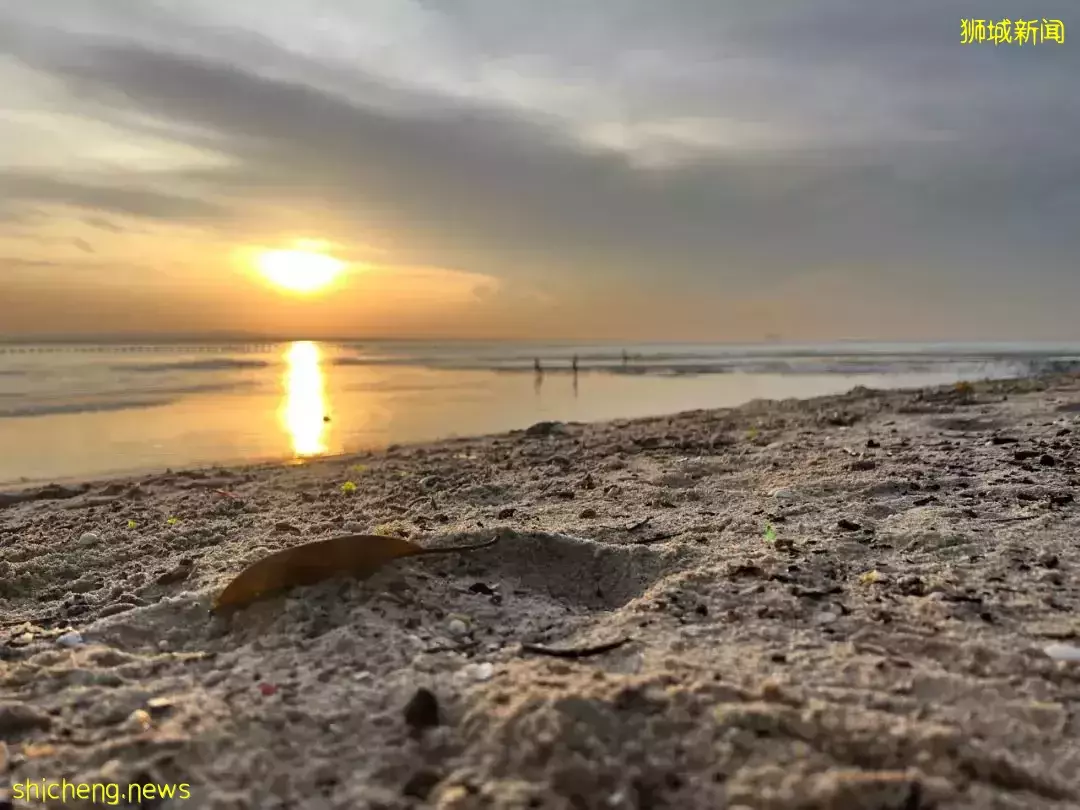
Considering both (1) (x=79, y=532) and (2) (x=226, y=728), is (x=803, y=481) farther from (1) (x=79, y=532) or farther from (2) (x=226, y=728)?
(1) (x=79, y=532)

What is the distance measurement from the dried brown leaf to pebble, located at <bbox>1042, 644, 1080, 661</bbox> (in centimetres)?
199

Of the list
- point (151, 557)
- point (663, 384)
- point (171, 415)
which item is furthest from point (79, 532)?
point (663, 384)

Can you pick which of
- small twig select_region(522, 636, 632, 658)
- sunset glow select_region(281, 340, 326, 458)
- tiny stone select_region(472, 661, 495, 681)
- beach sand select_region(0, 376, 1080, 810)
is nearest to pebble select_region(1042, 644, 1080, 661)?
beach sand select_region(0, 376, 1080, 810)

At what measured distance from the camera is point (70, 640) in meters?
2.28

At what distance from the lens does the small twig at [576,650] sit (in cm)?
201

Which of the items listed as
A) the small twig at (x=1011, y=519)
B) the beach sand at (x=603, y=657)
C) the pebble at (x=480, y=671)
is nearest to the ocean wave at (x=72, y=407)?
the beach sand at (x=603, y=657)

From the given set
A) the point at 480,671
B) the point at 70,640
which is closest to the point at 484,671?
the point at 480,671

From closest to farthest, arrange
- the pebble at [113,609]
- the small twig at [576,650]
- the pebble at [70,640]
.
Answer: the small twig at [576,650]
the pebble at [70,640]
the pebble at [113,609]

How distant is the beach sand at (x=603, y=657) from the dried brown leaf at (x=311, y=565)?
0.08m

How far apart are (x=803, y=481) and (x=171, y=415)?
32.6 feet

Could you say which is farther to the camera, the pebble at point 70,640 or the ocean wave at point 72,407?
the ocean wave at point 72,407

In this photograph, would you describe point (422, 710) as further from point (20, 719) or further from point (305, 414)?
point (305, 414)

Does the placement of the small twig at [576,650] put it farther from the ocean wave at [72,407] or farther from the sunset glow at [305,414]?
the ocean wave at [72,407]

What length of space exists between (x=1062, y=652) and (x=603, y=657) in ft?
3.91
